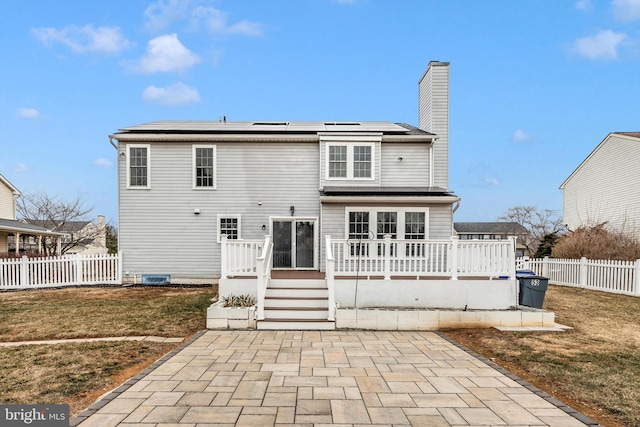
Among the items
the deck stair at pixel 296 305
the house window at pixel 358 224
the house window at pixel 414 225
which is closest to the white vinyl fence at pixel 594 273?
the house window at pixel 414 225

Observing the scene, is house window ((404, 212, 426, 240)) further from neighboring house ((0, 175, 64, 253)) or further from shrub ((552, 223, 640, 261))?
neighboring house ((0, 175, 64, 253))

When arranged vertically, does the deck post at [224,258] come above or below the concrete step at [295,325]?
above

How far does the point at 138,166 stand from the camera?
13758mm

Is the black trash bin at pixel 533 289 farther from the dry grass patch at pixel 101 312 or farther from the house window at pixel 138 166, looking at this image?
the house window at pixel 138 166

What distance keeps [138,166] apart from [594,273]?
1892 cm

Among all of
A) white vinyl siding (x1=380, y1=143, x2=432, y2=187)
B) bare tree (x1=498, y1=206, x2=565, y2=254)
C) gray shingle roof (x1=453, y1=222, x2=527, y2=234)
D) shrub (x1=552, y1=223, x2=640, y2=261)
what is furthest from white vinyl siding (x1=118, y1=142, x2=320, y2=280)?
gray shingle roof (x1=453, y1=222, x2=527, y2=234)

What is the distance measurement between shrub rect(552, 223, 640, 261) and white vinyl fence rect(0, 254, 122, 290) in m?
20.5

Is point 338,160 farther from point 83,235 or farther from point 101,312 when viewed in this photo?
point 83,235

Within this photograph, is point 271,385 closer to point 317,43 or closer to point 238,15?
point 238,15

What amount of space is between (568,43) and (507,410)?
16923mm

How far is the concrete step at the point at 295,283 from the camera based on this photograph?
8.84m

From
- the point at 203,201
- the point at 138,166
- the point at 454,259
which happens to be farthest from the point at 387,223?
the point at 138,166

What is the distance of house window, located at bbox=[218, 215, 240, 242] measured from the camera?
13703 mm

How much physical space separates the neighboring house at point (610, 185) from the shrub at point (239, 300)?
21.3 m
